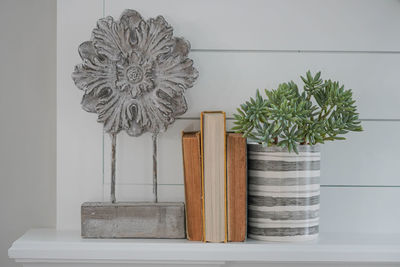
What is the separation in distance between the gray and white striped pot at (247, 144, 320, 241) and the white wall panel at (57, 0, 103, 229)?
346mm

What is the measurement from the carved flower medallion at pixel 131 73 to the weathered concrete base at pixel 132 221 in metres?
0.16

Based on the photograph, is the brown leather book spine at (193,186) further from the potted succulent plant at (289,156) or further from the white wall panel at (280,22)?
the white wall panel at (280,22)

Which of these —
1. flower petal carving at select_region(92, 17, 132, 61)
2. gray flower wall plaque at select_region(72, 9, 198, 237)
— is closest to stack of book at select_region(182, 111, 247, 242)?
gray flower wall plaque at select_region(72, 9, 198, 237)

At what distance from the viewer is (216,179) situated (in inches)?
33.0

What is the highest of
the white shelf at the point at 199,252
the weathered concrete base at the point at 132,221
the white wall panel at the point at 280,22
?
the white wall panel at the point at 280,22

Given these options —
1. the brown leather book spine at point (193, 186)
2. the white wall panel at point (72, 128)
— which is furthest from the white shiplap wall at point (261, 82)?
the brown leather book spine at point (193, 186)

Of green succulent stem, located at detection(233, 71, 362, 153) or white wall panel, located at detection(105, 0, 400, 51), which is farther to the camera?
white wall panel, located at detection(105, 0, 400, 51)

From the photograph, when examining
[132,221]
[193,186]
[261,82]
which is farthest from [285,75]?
[132,221]

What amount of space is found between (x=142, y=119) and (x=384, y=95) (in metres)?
0.52

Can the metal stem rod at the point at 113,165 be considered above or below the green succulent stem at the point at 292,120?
below

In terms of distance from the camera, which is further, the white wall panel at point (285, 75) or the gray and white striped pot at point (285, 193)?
the white wall panel at point (285, 75)

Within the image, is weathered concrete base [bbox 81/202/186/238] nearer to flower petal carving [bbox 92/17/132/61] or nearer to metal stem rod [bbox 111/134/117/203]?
metal stem rod [bbox 111/134/117/203]

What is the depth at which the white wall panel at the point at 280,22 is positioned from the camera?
96 cm

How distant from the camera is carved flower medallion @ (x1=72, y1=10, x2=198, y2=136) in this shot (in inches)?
35.3
